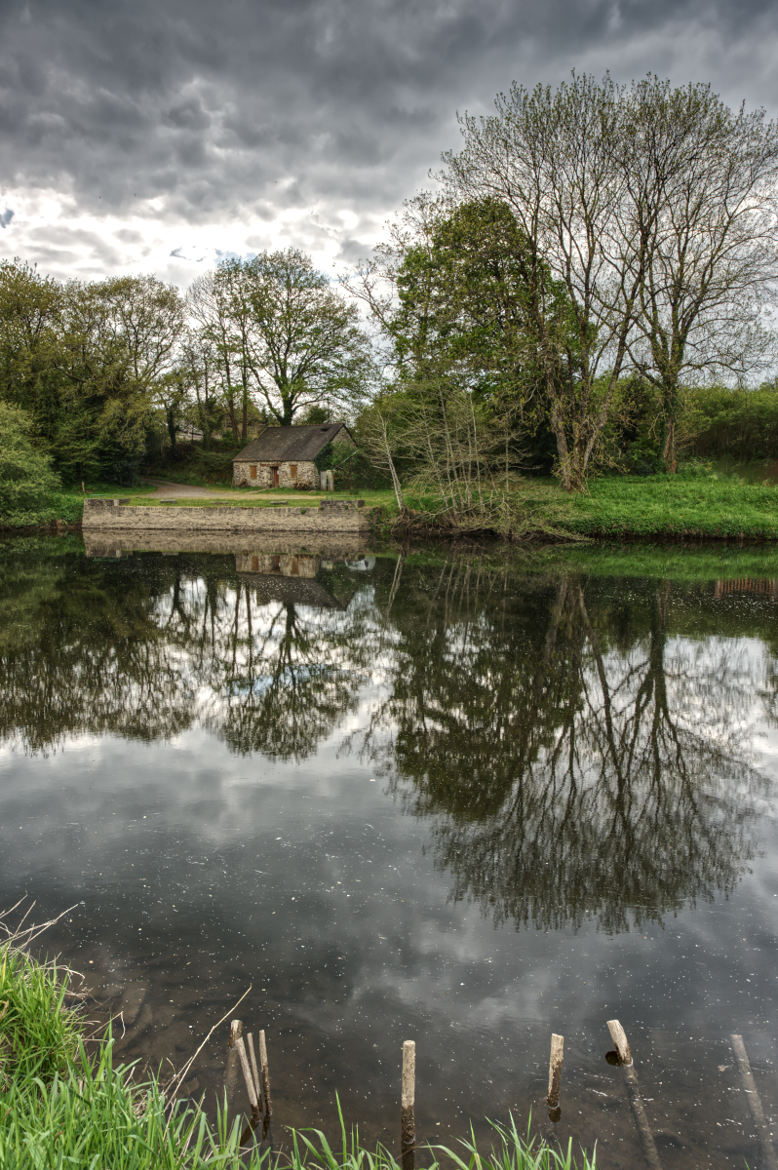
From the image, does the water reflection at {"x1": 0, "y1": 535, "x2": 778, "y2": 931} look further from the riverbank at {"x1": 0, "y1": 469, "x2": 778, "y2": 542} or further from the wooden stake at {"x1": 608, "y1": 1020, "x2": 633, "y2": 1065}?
the riverbank at {"x1": 0, "y1": 469, "x2": 778, "y2": 542}

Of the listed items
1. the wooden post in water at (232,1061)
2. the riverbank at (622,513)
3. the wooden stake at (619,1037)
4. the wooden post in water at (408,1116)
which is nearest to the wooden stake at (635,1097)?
the wooden stake at (619,1037)

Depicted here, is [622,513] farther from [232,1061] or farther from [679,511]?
[232,1061]

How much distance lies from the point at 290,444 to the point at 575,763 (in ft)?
123

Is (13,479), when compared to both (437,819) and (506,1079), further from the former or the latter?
(506,1079)

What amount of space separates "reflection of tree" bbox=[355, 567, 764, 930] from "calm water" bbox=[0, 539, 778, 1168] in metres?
0.03

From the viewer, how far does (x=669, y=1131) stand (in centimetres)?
312

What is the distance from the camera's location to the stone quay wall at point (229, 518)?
29.5m

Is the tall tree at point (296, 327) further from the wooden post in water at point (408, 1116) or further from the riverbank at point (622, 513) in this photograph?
the wooden post in water at point (408, 1116)

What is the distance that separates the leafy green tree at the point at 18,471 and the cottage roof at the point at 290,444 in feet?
42.2

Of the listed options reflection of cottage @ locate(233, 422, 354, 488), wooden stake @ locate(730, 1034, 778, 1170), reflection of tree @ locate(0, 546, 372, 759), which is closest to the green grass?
reflection of tree @ locate(0, 546, 372, 759)

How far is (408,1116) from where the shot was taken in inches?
115

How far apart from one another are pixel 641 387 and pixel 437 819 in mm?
26934

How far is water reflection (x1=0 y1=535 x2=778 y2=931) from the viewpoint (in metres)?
5.45

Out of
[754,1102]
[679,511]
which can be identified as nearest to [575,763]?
[754,1102]
